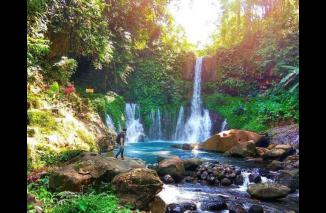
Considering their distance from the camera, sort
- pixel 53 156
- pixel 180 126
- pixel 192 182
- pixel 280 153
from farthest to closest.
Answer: pixel 180 126, pixel 280 153, pixel 192 182, pixel 53 156

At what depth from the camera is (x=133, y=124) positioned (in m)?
24.2

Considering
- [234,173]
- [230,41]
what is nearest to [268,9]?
[230,41]

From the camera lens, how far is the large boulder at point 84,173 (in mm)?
6473

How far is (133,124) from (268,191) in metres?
16.4

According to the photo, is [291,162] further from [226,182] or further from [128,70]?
[128,70]

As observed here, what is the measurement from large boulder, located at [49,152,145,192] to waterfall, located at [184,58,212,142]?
1659 cm

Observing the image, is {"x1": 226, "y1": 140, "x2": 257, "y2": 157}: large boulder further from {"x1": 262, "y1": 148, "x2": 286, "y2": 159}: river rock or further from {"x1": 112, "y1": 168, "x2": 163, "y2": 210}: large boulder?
{"x1": 112, "y1": 168, "x2": 163, "y2": 210}: large boulder

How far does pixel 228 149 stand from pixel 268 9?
17.1m

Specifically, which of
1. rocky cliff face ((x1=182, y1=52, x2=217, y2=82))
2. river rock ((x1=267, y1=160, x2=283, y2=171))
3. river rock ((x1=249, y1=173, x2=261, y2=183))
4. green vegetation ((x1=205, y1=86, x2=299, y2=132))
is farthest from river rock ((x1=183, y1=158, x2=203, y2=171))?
rocky cliff face ((x1=182, y1=52, x2=217, y2=82))

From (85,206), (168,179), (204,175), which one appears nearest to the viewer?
(85,206)

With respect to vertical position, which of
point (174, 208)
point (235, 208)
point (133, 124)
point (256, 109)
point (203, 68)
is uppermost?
point (203, 68)

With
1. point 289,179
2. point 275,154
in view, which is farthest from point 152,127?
point 289,179

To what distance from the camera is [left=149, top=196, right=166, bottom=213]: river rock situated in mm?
6772

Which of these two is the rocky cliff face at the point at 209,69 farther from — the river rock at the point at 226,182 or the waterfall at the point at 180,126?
the river rock at the point at 226,182
